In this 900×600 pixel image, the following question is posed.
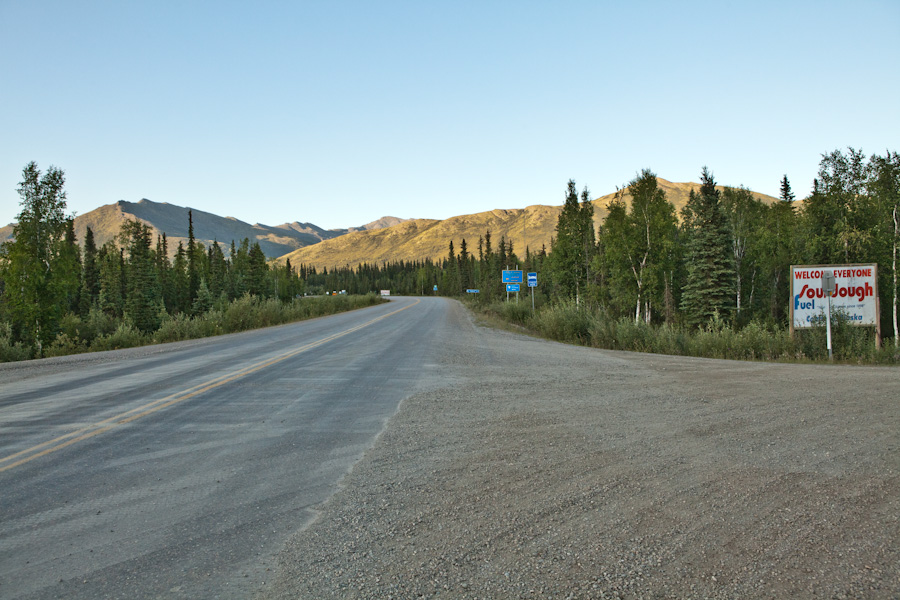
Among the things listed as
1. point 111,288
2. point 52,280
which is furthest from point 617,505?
point 111,288

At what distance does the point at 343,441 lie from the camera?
230 inches

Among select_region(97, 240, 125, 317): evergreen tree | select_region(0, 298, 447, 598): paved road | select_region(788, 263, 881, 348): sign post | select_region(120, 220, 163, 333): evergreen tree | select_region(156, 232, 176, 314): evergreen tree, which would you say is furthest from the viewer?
select_region(156, 232, 176, 314): evergreen tree

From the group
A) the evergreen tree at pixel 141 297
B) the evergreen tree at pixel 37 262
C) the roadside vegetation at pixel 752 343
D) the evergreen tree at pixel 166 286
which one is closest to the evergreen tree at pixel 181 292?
the evergreen tree at pixel 166 286

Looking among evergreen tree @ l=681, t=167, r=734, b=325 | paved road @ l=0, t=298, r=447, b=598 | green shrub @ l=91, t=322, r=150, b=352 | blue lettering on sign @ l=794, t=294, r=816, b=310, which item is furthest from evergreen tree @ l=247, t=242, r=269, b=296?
blue lettering on sign @ l=794, t=294, r=816, b=310

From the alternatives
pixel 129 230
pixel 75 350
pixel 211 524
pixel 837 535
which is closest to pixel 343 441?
pixel 211 524

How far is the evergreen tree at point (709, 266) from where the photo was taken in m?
40.7

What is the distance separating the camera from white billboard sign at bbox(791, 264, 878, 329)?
14.8 meters

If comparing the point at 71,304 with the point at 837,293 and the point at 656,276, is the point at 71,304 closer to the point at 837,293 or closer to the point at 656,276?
Result: the point at 656,276

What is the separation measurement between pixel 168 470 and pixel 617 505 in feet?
12.9

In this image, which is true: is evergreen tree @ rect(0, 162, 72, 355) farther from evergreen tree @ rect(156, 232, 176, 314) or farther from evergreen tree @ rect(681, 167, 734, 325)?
evergreen tree @ rect(681, 167, 734, 325)

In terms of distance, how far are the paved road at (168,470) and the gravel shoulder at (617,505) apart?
38cm

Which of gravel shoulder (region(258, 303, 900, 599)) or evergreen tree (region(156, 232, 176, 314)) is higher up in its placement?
evergreen tree (region(156, 232, 176, 314))

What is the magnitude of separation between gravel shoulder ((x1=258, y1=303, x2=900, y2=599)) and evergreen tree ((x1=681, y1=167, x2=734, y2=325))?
35.9 metres

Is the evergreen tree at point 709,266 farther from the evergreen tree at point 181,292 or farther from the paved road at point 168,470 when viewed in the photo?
the evergreen tree at point 181,292
